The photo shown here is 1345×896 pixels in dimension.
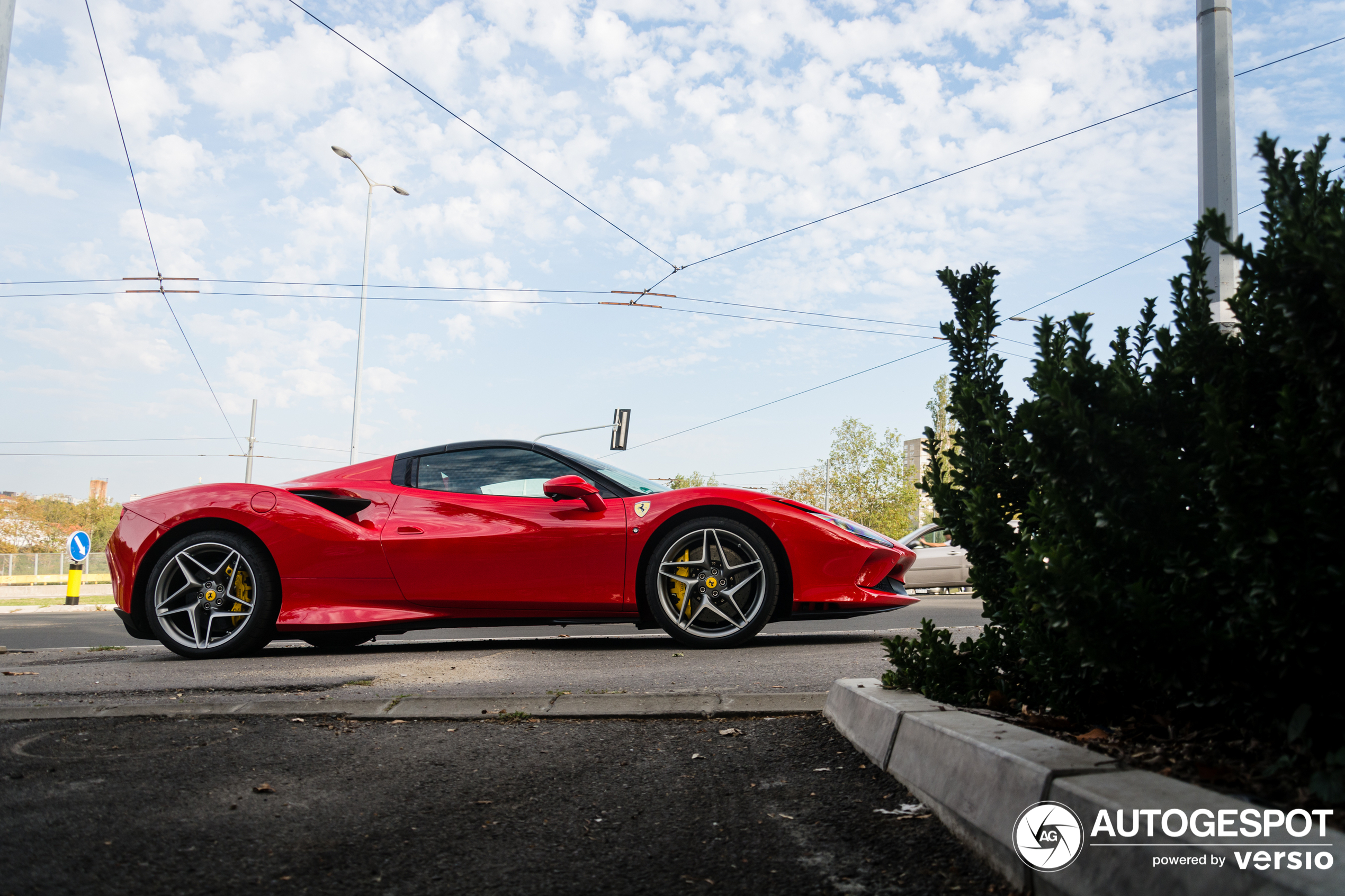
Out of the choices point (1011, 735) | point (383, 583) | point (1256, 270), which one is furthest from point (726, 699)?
point (383, 583)

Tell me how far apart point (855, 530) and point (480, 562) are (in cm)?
231

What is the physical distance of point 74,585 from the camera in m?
20.2

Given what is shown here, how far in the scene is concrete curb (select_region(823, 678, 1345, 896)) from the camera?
1271mm

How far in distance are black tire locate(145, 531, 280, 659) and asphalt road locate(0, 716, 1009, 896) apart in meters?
2.27

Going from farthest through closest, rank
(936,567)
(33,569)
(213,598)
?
(33,569) → (936,567) → (213,598)

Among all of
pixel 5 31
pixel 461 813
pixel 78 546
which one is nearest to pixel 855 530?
pixel 461 813

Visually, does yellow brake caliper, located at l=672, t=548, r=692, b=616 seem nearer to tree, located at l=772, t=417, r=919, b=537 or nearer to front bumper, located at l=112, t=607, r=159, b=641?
front bumper, located at l=112, t=607, r=159, b=641

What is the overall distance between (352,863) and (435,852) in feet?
0.57

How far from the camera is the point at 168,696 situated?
395 cm

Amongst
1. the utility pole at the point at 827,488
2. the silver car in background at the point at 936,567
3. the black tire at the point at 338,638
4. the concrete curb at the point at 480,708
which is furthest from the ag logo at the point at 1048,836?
the utility pole at the point at 827,488

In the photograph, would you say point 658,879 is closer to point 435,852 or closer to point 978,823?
point 435,852

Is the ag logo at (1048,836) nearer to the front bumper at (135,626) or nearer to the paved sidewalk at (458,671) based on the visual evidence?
the paved sidewalk at (458,671)

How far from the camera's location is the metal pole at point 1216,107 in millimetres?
5988

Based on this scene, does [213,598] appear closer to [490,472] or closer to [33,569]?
[490,472]
